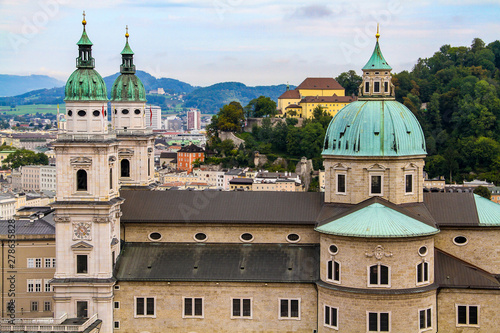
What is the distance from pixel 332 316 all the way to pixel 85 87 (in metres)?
23.9

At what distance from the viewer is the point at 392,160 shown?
2227 inches

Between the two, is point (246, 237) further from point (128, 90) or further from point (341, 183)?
point (128, 90)

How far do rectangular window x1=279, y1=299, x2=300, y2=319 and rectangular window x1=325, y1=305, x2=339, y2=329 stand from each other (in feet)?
8.15

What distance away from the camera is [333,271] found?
53938 millimetres

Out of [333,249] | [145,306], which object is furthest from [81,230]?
[333,249]

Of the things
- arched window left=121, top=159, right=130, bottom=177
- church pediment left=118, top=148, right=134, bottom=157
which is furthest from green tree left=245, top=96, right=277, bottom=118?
church pediment left=118, top=148, right=134, bottom=157

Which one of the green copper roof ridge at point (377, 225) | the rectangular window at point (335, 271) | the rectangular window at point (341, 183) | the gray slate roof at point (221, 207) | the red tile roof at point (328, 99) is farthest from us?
the red tile roof at point (328, 99)

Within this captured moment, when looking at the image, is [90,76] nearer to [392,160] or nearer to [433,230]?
[392,160]

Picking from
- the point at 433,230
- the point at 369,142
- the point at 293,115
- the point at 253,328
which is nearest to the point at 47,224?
the point at 253,328

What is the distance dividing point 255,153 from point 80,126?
115 metres

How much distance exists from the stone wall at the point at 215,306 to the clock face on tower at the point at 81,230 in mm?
4578

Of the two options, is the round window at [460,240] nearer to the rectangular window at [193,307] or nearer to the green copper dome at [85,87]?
the rectangular window at [193,307]

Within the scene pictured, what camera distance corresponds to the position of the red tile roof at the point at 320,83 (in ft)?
608

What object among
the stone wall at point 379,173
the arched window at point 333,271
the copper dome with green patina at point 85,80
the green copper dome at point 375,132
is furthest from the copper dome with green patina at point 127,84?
the arched window at point 333,271
